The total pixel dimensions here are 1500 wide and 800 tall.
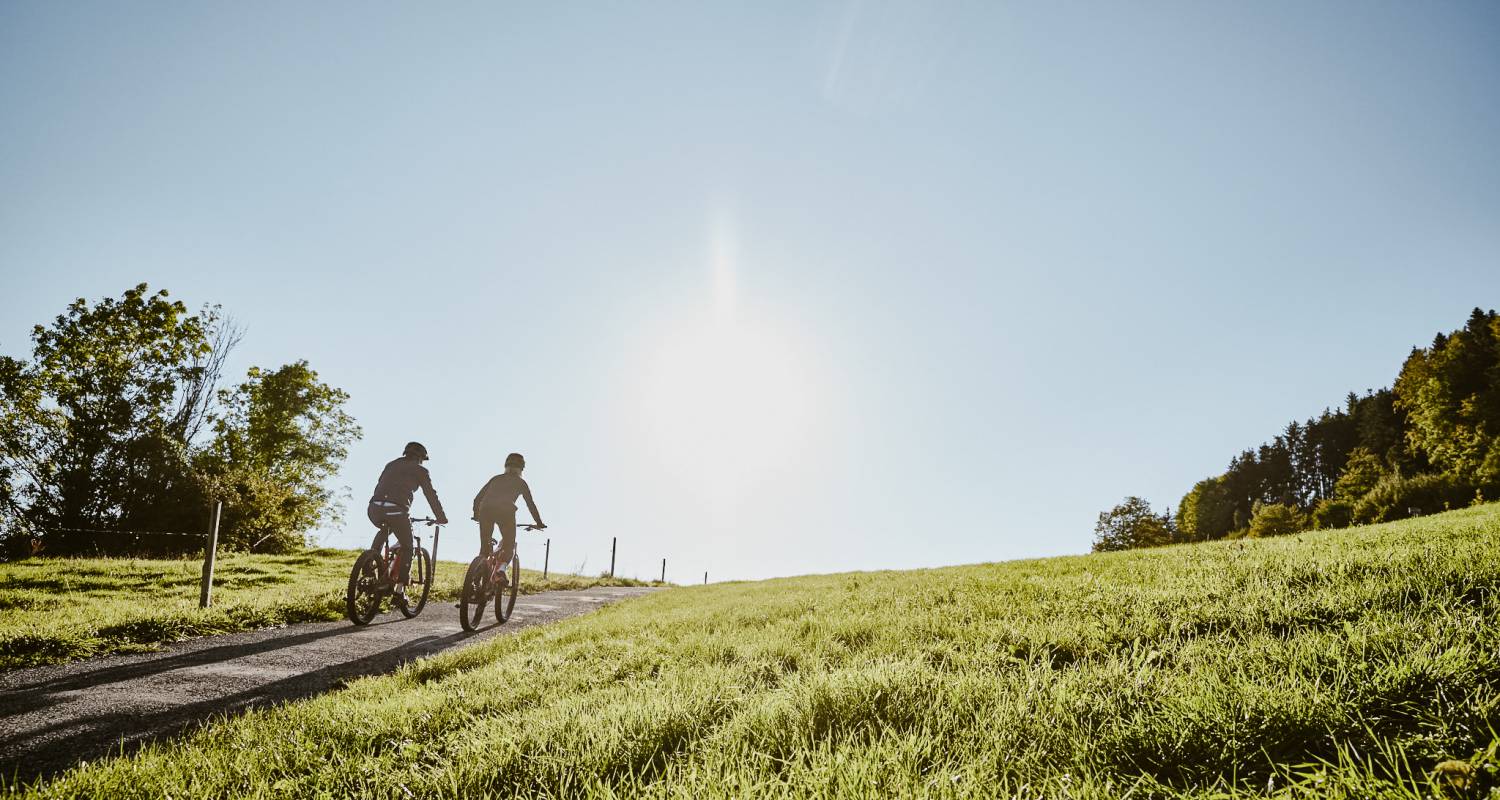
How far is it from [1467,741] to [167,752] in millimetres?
5218

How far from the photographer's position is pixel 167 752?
295 cm

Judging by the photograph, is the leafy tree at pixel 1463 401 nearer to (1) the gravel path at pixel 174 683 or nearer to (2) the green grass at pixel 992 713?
(2) the green grass at pixel 992 713

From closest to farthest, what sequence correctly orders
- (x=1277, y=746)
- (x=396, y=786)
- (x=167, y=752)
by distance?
(x=1277, y=746) → (x=396, y=786) → (x=167, y=752)

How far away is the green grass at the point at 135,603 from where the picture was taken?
21.9 ft

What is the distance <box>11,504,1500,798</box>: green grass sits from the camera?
1790 mm

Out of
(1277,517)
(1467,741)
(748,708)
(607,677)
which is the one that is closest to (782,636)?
(607,677)

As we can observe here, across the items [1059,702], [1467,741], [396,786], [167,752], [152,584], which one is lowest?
[152,584]

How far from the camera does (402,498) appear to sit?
8398mm

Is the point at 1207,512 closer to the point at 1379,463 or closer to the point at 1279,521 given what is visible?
the point at 1379,463

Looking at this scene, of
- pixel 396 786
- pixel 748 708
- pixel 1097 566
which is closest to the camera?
pixel 396 786

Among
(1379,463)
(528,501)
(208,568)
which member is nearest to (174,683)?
(528,501)

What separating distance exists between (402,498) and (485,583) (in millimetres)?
1778

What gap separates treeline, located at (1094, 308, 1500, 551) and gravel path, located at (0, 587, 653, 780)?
41455mm

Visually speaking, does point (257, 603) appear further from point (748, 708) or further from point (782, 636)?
point (748, 708)
